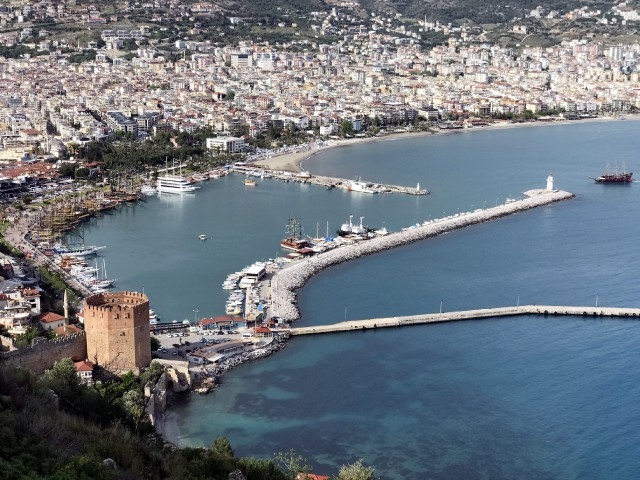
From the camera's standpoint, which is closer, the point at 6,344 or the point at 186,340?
the point at 6,344

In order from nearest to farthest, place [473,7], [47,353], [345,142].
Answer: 1. [47,353]
2. [345,142]
3. [473,7]

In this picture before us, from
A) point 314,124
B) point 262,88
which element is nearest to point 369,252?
point 314,124

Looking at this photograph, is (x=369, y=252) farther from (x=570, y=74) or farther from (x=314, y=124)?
(x=570, y=74)

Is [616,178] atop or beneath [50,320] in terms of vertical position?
atop

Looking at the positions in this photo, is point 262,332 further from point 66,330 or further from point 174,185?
point 174,185

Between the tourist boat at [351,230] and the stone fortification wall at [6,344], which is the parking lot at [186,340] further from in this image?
the tourist boat at [351,230]

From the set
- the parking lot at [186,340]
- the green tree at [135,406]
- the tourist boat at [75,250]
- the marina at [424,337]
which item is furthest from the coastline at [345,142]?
the green tree at [135,406]

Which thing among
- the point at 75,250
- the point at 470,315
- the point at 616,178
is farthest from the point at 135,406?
the point at 616,178
